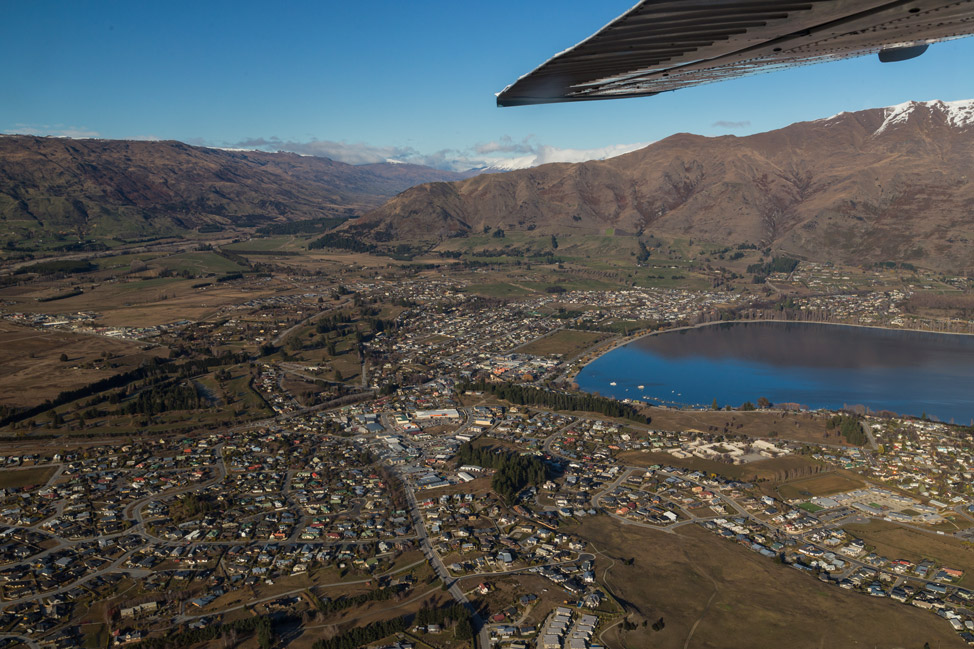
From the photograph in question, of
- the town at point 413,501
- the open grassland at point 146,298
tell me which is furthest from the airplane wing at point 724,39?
the open grassland at point 146,298

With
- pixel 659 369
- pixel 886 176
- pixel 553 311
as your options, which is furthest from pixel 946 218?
pixel 659 369

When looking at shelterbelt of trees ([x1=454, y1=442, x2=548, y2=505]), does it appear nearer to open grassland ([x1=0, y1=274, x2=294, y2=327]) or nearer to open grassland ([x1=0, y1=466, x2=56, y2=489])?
open grassland ([x1=0, y1=466, x2=56, y2=489])

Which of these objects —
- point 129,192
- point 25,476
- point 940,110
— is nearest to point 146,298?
point 25,476

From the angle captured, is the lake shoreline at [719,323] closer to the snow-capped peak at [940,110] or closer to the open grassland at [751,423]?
the open grassland at [751,423]

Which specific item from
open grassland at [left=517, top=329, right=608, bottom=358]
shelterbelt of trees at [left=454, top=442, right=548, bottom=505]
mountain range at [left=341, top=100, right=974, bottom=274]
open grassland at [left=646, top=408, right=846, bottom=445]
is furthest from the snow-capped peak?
shelterbelt of trees at [left=454, top=442, right=548, bottom=505]

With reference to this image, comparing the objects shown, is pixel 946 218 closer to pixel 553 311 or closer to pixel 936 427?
pixel 553 311

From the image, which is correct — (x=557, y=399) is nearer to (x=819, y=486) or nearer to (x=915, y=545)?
(x=819, y=486)

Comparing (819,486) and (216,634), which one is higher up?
(216,634)
